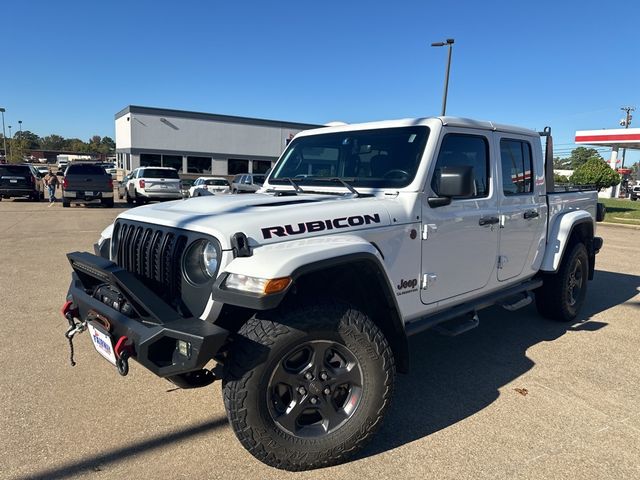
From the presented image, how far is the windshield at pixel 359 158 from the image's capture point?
3482 mm

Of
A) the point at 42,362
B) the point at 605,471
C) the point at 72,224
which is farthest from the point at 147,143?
the point at 605,471

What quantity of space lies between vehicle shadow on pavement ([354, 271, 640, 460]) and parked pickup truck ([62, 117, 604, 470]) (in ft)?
1.34

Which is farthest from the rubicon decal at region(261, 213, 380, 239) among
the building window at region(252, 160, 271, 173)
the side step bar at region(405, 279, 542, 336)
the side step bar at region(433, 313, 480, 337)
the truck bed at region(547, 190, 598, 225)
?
the building window at region(252, 160, 271, 173)

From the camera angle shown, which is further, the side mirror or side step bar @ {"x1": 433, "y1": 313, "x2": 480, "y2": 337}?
side step bar @ {"x1": 433, "y1": 313, "x2": 480, "y2": 337}

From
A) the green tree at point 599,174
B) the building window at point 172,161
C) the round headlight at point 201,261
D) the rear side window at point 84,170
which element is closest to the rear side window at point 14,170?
the rear side window at point 84,170

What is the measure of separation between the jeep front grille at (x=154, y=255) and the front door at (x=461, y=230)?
5.30 ft

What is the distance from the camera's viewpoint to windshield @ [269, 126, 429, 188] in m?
3.48

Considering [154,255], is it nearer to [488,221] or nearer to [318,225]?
[318,225]

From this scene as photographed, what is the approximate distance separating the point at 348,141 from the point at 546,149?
7.92 feet

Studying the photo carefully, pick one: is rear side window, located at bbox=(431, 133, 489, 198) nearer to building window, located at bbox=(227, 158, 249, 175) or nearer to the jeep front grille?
the jeep front grille

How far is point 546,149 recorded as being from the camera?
5090 millimetres

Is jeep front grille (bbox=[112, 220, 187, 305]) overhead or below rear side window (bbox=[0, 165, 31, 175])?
below

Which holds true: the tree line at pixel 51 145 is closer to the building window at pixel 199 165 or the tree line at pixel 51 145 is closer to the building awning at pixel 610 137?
the building window at pixel 199 165

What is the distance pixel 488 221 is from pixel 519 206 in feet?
2.09
